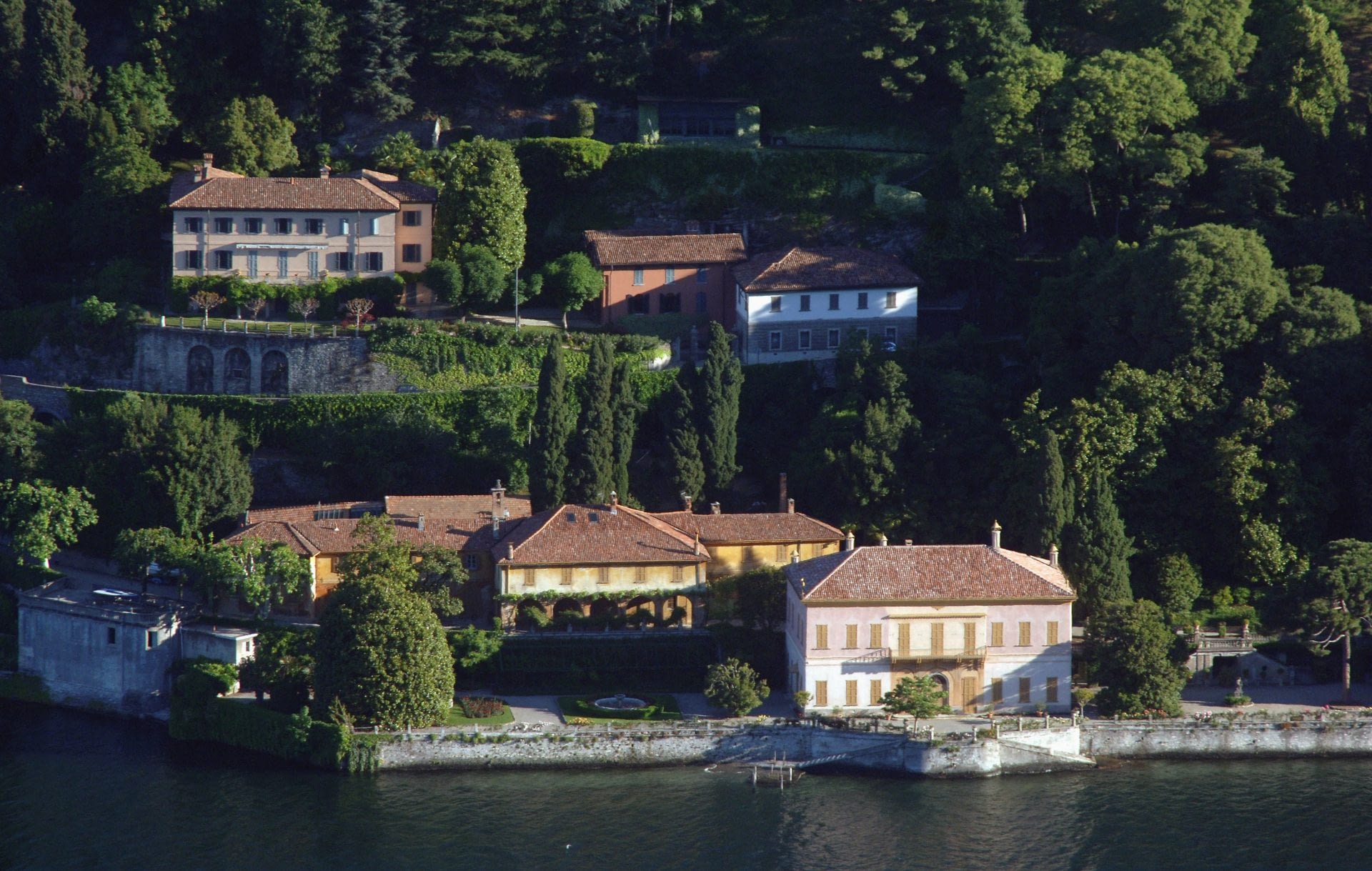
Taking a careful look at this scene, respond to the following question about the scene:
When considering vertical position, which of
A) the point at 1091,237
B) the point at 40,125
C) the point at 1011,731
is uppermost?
the point at 40,125

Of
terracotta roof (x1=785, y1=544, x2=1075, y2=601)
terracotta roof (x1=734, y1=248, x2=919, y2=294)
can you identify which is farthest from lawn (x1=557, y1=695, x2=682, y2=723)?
terracotta roof (x1=734, y1=248, x2=919, y2=294)

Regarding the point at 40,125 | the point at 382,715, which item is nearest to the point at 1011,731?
the point at 382,715

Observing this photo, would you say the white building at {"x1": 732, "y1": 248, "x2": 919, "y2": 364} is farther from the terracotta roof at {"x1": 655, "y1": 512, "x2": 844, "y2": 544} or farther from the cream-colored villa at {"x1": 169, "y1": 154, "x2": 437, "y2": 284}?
the cream-colored villa at {"x1": 169, "y1": 154, "x2": 437, "y2": 284}

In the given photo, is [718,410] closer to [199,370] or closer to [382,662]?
[382,662]

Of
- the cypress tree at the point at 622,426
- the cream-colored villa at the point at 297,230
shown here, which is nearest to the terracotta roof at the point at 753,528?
the cypress tree at the point at 622,426

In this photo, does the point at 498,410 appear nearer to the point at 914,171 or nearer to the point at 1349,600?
the point at 914,171

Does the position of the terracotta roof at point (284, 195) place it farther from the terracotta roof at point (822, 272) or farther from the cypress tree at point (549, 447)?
the terracotta roof at point (822, 272)
